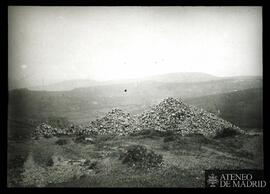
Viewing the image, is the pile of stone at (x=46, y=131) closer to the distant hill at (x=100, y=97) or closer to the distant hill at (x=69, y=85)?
the distant hill at (x=100, y=97)

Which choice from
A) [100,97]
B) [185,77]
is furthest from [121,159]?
[185,77]

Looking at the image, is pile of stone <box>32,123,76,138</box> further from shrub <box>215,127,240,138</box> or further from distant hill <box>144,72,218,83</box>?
shrub <box>215,127,240,138</box>

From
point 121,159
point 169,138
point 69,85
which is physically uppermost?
point 69,85

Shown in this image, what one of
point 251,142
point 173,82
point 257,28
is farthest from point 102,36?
point 251,142

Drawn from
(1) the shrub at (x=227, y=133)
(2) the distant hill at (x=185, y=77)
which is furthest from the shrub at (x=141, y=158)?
(2) the distant hill at (x=185, y=77)

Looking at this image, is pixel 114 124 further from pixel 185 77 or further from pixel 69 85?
pixel 185 77

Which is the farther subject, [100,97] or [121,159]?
[100,97]

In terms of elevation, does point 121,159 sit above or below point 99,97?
below
